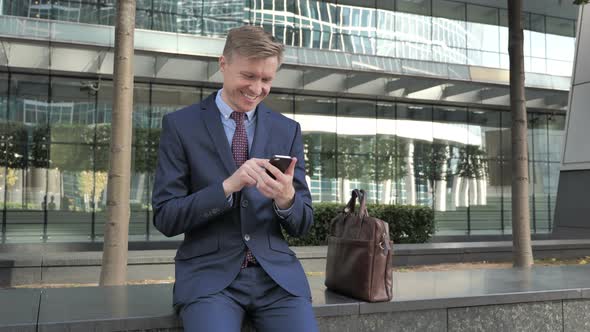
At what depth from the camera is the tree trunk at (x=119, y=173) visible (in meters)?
5.86

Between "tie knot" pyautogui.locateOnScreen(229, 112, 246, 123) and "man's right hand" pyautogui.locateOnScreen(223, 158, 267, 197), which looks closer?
"man's right hand" pyautogui.locateOnScreen(223, 158, 267, 197)

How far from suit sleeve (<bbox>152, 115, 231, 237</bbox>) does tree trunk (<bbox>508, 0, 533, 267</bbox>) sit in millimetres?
6755

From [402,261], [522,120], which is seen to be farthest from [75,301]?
[402,261]

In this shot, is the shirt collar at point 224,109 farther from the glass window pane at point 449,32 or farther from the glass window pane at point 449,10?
the glass window pane at point 449,10

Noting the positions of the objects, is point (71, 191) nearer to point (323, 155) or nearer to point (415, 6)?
point (323, 155)

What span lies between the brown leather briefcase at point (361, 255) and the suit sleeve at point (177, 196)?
34.1 inches

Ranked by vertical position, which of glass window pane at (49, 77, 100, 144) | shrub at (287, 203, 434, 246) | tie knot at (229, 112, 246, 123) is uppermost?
glass window pane at (49, 77, 100, 144)

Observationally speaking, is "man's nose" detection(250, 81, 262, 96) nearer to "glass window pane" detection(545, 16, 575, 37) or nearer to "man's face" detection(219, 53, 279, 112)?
"man's face" detection(219, 53, 279, 112)

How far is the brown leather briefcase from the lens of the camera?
8.84 ft

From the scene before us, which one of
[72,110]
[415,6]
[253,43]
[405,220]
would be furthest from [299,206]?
[415,6]

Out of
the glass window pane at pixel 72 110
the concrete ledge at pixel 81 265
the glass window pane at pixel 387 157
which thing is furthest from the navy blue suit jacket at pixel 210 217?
the glass window pane at pixel 387 157

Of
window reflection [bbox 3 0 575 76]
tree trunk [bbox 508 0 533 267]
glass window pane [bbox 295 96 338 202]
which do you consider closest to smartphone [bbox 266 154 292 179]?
tree trunk [bbox 508 0 533 267]

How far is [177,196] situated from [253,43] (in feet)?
2.31

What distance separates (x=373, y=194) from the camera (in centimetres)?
1991
